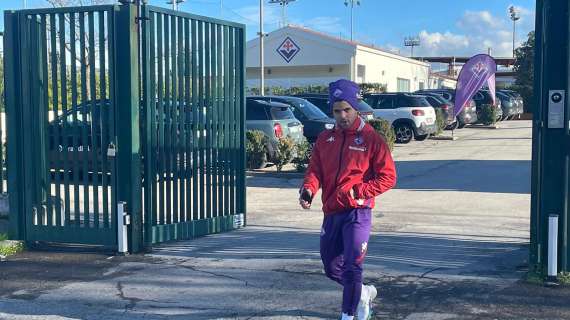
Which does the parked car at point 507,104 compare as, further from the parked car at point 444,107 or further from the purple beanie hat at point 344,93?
the purple beanie hat at point 344,93

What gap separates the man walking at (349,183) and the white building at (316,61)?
3797 centimetres

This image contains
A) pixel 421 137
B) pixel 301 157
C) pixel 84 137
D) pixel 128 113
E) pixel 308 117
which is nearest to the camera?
pixel 128 113

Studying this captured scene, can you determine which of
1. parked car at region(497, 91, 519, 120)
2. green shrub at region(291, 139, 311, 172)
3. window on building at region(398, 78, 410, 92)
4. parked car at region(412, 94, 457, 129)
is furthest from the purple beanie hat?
window on building at region(398, 78, 410, 92)

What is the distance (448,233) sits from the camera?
816 cm

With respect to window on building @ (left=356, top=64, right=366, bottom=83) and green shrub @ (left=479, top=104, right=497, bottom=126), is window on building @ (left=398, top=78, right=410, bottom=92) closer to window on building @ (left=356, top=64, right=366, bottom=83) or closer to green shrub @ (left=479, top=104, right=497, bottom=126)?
window on building @ (left=356, top=64, right=366, bottom=83)

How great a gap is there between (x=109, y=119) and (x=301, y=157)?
7.35 metres

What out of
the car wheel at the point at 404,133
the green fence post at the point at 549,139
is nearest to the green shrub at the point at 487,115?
the car wheel at the point at 404,133

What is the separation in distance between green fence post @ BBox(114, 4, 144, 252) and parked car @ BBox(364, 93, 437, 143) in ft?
51.3

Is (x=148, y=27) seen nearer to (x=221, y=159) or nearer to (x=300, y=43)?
(x=221, y=159)

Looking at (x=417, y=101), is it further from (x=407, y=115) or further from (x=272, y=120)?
(x=272, y=120)

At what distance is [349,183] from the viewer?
14.9 feet

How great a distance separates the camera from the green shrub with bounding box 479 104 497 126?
97.5 ft

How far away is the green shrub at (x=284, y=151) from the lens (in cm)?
1426

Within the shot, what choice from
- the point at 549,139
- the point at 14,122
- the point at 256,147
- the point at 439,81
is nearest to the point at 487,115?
the point at 256,147
